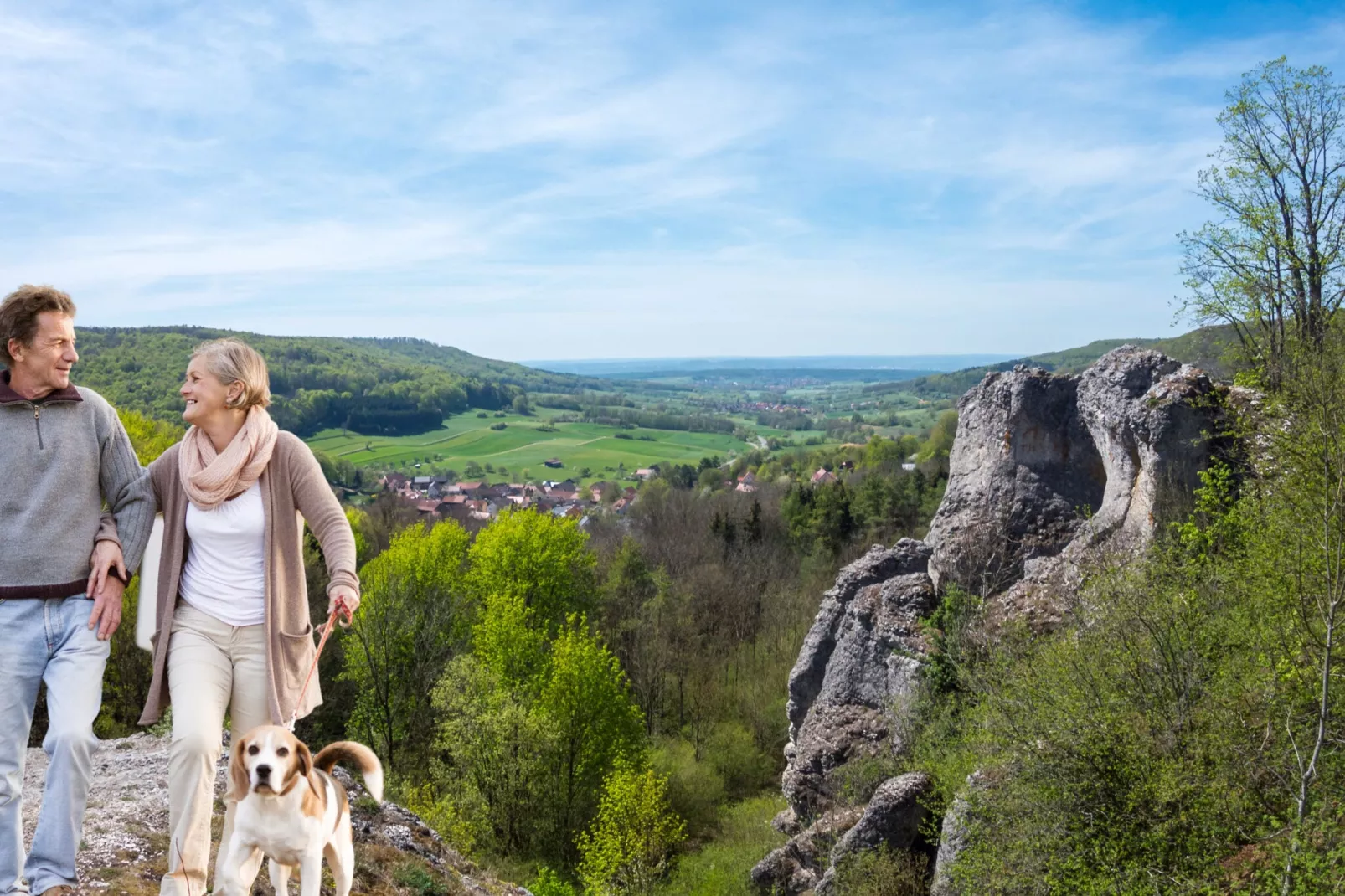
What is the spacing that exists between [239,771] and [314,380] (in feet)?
303

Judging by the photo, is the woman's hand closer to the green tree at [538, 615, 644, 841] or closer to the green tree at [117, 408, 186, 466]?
the green tree at [117, 408, 186, 466]

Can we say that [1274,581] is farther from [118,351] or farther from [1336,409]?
[118,351]

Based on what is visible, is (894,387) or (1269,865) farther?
(894,387)

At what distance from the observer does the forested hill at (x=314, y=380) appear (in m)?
45.9

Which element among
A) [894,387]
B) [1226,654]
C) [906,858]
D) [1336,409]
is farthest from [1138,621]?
[894,387]

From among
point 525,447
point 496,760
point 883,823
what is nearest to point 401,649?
point 496,760

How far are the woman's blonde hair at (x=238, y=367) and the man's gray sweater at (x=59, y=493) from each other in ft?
1.71

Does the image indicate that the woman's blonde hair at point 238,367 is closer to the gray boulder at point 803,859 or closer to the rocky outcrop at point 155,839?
the rocky outcrop at point 155,839

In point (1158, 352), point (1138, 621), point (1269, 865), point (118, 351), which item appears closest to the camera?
point (1269, 865)

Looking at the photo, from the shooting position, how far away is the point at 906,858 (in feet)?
55.7

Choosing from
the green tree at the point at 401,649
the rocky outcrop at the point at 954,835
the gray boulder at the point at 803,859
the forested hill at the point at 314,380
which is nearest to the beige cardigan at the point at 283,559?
the rocky outcrop at the point at 954,835

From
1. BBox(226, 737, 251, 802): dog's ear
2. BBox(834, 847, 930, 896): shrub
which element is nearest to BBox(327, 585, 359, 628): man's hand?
BBox(226, 737, 251, 802): dog's ear

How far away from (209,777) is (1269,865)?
11.8 m

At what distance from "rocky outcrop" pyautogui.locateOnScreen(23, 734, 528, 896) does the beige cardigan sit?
2.59m
